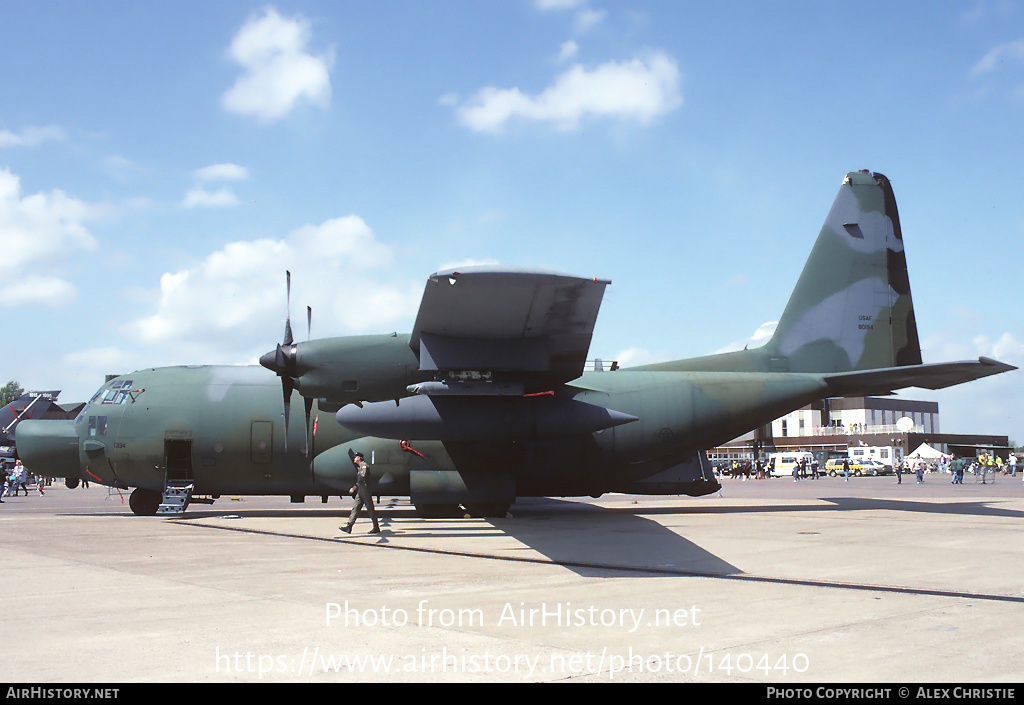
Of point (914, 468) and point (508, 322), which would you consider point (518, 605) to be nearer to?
point (508, 322)

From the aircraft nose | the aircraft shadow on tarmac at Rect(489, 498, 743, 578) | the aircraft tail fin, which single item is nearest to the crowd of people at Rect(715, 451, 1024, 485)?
the aircraft tail fin

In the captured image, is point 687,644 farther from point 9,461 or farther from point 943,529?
point 9,461

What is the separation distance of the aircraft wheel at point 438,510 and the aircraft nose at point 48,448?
899 cm

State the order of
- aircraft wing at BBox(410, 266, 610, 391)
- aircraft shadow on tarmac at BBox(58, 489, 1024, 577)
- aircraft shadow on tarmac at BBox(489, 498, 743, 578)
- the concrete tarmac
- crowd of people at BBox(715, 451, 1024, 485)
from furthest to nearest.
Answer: crowd of people at BBox(715, 451, 1024, 485), aircraft shadow on tarmac at BBox(58, 489, 1024, 577), aircraft wing at BBox(410, 266, 610, 391), aircraft shadow on tarmac at BBox(489, 498, 743, 578), the concrete tarmac

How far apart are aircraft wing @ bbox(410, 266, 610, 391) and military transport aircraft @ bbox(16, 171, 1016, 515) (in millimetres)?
763

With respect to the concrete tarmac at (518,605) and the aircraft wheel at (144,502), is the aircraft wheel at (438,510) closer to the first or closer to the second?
the concrete tarmac at (518,605)

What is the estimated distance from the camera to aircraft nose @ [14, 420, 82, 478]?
719 inches

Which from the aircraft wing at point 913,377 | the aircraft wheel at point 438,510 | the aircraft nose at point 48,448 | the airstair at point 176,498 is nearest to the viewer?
the aircraft wing at point 913,377

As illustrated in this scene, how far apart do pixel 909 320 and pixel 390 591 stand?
16.4 meters

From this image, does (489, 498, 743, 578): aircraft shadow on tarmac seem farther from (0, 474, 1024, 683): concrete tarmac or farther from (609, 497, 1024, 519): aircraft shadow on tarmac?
(609, 497, 1024, 519): aircraft shadow on tarmac

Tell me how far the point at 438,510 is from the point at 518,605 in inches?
391

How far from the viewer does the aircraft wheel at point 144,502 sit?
18906 millimetres

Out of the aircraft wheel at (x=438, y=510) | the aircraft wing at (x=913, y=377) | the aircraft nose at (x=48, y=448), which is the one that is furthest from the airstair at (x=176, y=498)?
the aircraft wing at (x=913, y=377)

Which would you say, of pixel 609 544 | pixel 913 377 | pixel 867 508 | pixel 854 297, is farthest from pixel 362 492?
pixel 867 508
